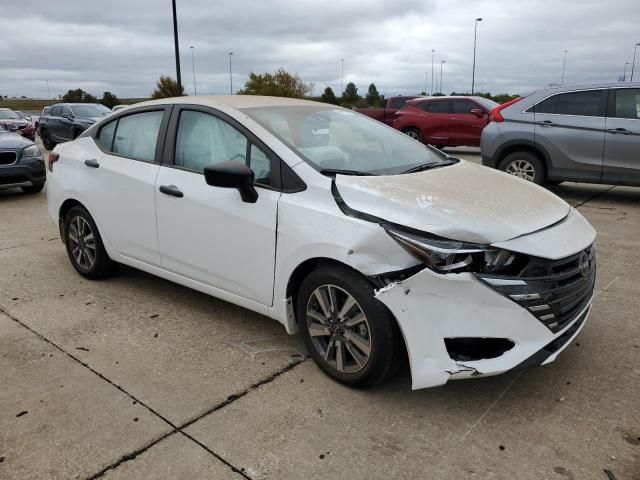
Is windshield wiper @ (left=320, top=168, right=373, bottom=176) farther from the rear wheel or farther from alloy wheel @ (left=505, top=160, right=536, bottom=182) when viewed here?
the rear wheel

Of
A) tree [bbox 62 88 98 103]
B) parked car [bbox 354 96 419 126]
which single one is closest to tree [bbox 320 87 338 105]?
tree [bbox 62 88 98 103]

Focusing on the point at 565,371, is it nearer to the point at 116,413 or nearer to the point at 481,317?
the point at 481,317

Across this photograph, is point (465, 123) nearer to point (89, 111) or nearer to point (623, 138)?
point (623, 138)

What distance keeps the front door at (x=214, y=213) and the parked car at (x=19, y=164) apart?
5.89m

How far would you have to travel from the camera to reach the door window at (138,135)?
13.1 ft

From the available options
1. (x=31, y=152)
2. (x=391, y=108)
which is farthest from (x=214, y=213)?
(x=391, y=108)

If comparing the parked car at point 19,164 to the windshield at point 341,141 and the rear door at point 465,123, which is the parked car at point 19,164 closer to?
the windshield at point 341,141

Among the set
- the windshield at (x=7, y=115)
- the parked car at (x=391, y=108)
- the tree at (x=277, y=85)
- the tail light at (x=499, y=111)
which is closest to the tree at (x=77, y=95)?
the tree at (x=277, y=85)

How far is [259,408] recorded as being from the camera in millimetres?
2826

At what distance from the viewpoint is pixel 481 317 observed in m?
2.51

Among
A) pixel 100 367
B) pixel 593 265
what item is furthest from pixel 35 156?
pixel 593 265

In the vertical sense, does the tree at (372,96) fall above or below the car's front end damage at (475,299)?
above

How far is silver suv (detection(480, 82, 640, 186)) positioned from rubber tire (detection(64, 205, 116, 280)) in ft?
20.1

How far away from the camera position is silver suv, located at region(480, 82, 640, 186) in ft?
24.4
